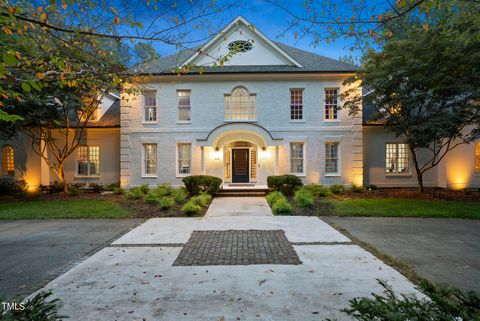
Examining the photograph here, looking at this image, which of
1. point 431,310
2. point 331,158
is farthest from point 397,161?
point 431,310

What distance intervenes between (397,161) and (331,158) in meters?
4.62

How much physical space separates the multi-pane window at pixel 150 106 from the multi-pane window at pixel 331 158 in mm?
11098

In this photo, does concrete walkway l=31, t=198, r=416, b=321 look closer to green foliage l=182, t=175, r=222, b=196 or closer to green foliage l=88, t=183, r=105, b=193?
green foliage l=182, t=175, r=222, b=196

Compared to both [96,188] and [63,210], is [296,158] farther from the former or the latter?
[96,188]

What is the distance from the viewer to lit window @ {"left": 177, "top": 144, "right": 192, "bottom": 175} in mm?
15547

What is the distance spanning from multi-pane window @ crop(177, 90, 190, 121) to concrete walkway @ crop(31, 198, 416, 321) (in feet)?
34.0

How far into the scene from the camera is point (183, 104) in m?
15.5

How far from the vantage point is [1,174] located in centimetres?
1705

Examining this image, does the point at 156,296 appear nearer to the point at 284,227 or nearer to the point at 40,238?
the point at 284,227

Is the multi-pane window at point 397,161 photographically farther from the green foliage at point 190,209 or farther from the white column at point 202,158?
the green foliage at point 190,209

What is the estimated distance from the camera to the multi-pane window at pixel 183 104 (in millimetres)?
15498

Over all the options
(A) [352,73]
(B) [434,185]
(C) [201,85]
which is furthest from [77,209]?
(B) [434,185]

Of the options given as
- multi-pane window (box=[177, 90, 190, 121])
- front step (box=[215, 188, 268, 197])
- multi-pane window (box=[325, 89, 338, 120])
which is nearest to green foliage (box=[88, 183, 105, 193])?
multi-pane window (box=[177, 90, 190, 121])

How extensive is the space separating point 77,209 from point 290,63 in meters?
13.7
